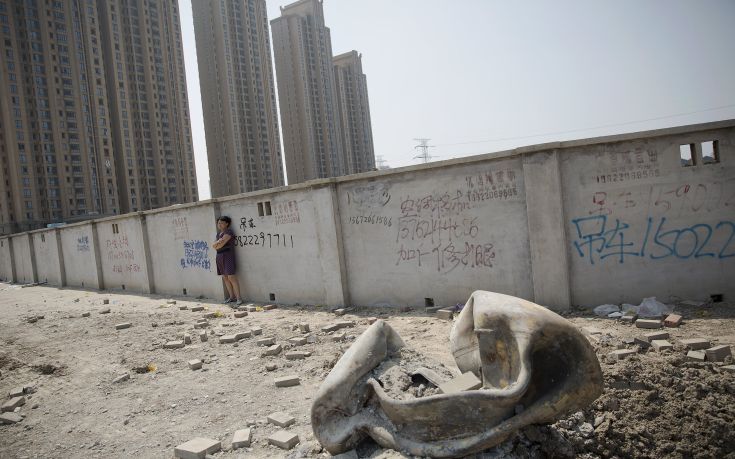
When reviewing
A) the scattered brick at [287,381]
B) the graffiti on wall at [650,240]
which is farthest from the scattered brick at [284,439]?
the graffiti on wall at [650,240]

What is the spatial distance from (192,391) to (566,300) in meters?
4.59

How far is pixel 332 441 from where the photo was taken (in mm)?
2848

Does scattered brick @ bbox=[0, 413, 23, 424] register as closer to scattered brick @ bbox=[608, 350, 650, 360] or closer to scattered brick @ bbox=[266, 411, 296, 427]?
scattered brick @ bbox=[266, 411, 296, 427]

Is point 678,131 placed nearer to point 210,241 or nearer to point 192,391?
point 192,391

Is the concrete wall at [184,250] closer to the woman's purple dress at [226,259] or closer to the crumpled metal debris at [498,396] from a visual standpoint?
the woman's purple dress at [226,259]

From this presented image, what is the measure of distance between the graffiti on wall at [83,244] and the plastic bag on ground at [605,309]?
15349 millimetres

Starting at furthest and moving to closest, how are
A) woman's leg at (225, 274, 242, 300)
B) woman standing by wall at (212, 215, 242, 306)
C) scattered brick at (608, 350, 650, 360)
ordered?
woman's leg at (225, 274, 242, 300) < woman standing by wall at (212, 215, 242, 306) < scattered brick at (608, 350, 650, 360)

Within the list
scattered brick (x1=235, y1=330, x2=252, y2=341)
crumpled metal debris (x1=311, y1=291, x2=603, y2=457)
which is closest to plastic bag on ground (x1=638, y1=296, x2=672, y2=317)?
crumpled metal debris (x1=311, y1=291, x2=603, y2=457)

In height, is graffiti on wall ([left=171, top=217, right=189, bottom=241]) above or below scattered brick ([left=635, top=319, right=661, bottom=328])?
above

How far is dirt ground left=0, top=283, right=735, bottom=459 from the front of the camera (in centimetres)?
288

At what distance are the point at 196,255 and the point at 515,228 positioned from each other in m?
7.43

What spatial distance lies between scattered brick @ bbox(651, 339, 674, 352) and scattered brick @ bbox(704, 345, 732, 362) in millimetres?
309

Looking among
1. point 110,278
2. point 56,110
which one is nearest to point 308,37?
point 56,110

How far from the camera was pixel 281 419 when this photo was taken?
3594 millimetres
